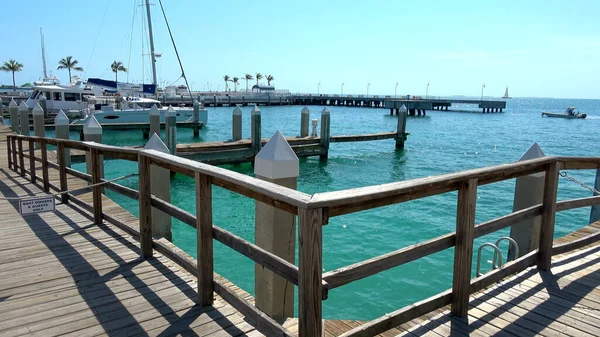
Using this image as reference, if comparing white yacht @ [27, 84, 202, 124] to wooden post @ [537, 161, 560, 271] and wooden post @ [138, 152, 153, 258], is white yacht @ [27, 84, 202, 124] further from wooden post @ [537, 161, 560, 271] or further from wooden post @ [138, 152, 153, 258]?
wooden post @ [537, 161, 560, 271]

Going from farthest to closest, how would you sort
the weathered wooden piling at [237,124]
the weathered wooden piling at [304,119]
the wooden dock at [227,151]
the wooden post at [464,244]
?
the weathered wooden piling at [304,119]
the weathered wooden piling at [237,124]
the wooden dock at [227,151]
the wooden post at [464,244]

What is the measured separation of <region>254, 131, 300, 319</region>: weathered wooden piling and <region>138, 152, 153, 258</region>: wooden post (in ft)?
3.83

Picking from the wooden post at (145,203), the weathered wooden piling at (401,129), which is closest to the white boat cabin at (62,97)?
the weathered wooden piling at (401,129)

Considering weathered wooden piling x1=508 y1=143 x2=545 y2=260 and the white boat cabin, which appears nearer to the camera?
weathered wooden piling x1=508 y1=143 x2=545 y2=260

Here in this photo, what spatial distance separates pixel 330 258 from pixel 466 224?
19.7 feet

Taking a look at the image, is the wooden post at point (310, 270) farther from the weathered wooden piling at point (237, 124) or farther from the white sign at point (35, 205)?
the weathered wooden piling at point (237, 124)

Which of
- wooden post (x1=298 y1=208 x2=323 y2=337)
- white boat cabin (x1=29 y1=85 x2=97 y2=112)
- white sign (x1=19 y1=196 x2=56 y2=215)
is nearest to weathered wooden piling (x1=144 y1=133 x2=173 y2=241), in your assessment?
white sign (x1=19 y1=196 x2=56 y2=215)

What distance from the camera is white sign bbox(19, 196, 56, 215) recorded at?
4070 millimetres

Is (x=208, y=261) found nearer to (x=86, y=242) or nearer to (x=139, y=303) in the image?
(x=139, y=303)

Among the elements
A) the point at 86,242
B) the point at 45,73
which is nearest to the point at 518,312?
the point at 86,242

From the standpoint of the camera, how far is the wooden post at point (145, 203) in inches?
157

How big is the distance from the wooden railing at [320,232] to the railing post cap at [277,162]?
474 mm

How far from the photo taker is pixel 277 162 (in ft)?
11.1

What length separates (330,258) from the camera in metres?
8.76
